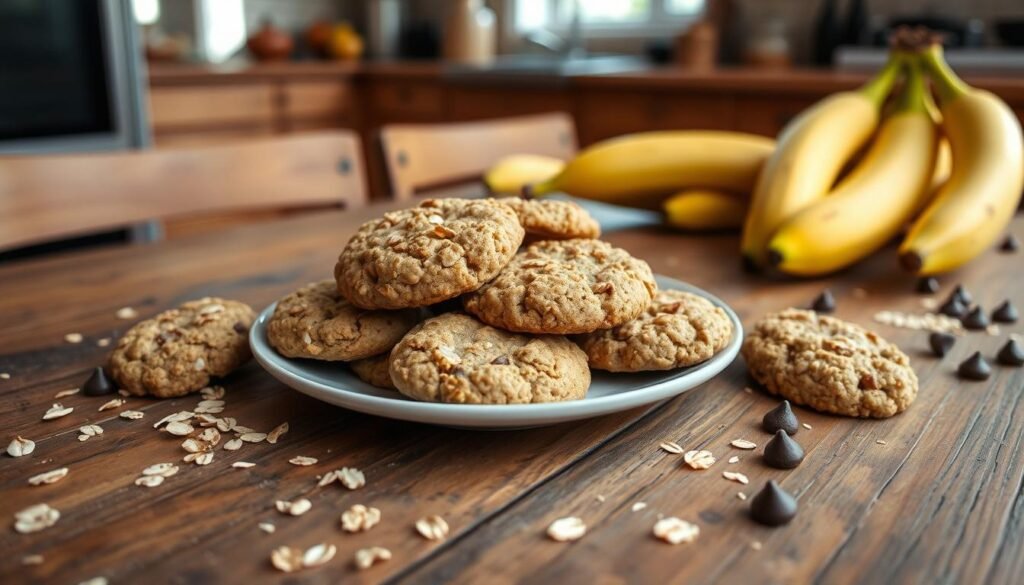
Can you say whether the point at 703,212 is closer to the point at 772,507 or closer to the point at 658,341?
the point at 658,341

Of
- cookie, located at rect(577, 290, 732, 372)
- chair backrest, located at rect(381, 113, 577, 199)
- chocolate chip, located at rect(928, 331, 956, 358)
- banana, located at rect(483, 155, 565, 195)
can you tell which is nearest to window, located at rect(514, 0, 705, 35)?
chair backrest, located at rect(381, 113, 577, 199)

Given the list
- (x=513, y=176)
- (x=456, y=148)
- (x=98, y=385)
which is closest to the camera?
(x=98, y=385)

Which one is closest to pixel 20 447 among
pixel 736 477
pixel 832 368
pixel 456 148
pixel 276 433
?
pixel 276 433

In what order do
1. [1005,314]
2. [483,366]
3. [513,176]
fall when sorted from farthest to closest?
1. [513,176]
2. [1005,314]
3. [483,366]

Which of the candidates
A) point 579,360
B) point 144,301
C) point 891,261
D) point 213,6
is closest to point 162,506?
point 579,360

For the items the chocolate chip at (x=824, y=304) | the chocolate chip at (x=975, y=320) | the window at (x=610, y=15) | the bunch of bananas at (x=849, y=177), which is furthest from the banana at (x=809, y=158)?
the window at (x=610, y=15)

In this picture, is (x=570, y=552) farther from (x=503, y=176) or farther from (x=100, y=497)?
(x=503, y=176)

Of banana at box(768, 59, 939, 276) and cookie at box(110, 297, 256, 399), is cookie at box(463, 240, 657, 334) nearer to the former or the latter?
cookie at box(110, 297, 256, 399)
